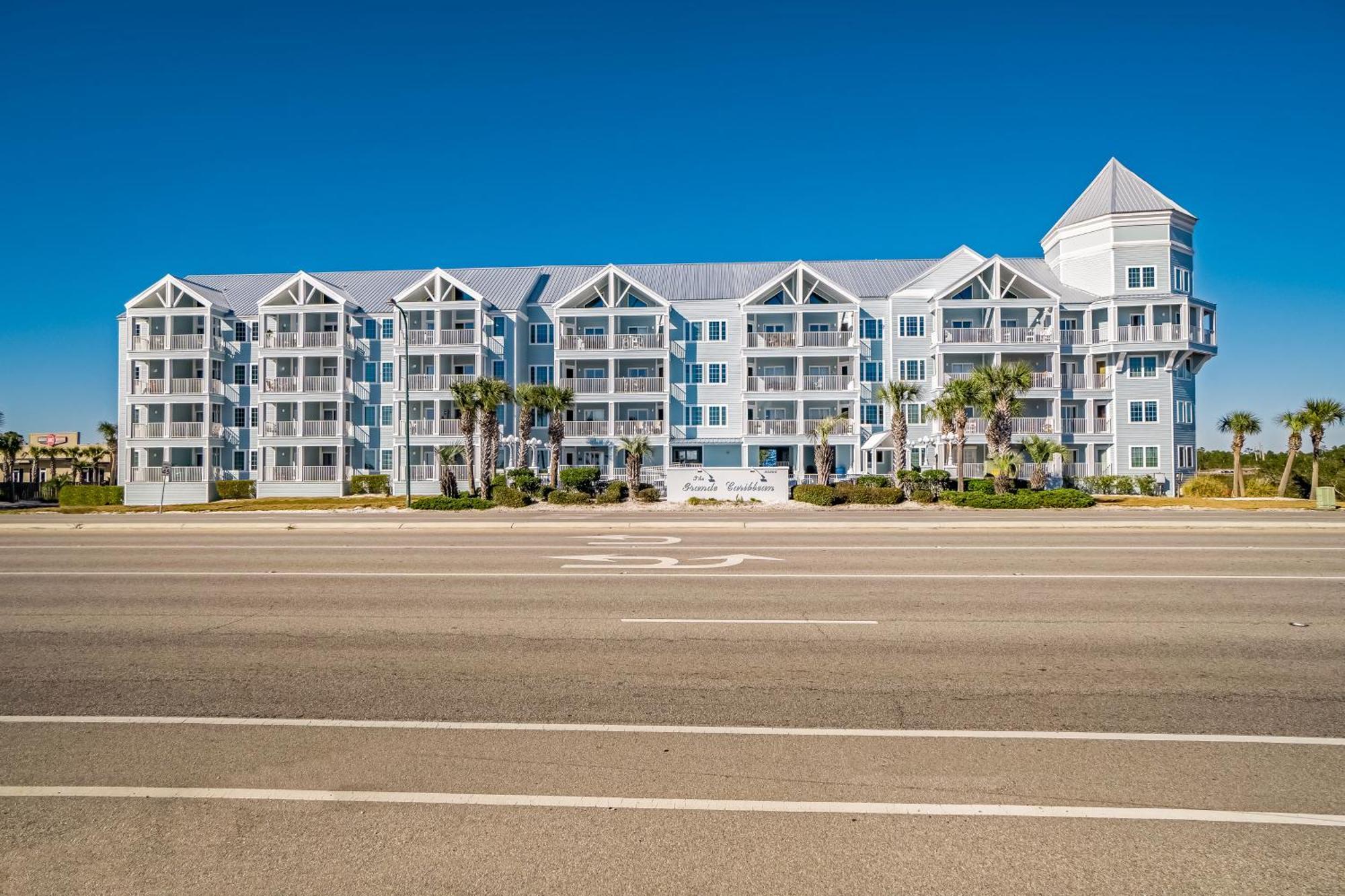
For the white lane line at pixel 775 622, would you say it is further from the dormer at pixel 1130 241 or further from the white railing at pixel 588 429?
the dormer at pixel 1130 241

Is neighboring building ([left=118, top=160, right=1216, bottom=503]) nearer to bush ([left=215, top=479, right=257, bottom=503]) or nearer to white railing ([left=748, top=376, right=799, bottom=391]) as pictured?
white railing ([left=748, top=376, right=799, bottom=391])

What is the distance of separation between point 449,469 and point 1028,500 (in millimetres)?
27437

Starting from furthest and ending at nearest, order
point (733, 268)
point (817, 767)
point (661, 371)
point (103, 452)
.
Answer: point (103, 452) < point (733, 268) < point (661, 371) < point (817, 767)

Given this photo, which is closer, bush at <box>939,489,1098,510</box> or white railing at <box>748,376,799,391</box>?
bush at <box>939,489,1098,510</box>

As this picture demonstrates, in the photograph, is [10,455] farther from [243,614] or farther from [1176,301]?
[1176,301]

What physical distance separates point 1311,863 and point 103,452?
91.6 metres

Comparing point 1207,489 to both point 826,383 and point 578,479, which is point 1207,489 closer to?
point 826,383

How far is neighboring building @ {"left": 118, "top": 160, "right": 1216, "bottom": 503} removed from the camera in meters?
46.8

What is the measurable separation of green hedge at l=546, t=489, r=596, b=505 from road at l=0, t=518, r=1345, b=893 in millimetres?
25318

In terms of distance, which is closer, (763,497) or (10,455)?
(763,497)

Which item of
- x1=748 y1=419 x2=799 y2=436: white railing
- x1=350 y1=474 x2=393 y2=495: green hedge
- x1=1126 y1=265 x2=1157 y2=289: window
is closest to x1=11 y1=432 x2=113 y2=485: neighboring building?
x1=350 y1=474 x2=393 y2=495: green hedge

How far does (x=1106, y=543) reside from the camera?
17094 millimetres

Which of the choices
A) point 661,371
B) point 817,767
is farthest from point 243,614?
point 661,371

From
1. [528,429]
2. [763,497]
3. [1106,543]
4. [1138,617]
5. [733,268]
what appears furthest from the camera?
[733,268]
